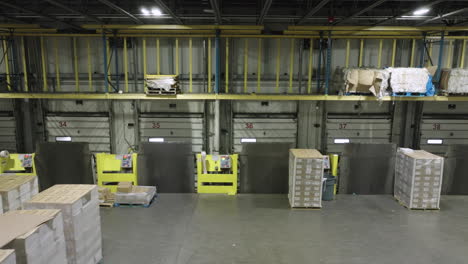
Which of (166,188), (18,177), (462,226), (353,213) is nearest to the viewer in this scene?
(18,177)

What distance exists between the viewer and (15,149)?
467 inches

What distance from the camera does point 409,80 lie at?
9.26 m

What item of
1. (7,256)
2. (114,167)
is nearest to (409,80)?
(114,167)

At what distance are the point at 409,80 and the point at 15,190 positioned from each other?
10.2 metres

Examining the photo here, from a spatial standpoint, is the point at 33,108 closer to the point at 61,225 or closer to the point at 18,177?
the point at 18,177

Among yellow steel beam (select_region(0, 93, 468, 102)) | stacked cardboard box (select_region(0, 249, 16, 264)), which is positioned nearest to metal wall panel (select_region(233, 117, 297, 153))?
yellow steel beam (select_region(0, 93, 468, 102))

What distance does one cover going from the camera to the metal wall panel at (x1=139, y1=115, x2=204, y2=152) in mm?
11680

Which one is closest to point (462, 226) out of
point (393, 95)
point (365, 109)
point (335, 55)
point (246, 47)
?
point (393, 95)

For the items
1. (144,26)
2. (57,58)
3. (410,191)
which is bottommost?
(410,191)

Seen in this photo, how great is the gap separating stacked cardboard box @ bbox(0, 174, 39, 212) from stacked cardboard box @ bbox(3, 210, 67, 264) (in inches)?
39.5

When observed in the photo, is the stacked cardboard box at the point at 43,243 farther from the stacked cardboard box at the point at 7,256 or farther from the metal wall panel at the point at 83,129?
the metal wall panel at the point at 83,129

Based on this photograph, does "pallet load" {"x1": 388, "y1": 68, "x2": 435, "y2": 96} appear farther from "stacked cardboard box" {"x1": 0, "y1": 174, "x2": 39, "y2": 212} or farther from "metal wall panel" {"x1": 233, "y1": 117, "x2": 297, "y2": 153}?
"stacked cardboard box" {"x1": 0, "y1": 174, "x2": 39, "y2": 212}

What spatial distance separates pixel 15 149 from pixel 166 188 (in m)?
6.28

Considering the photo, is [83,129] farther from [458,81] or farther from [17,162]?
[458,81]
